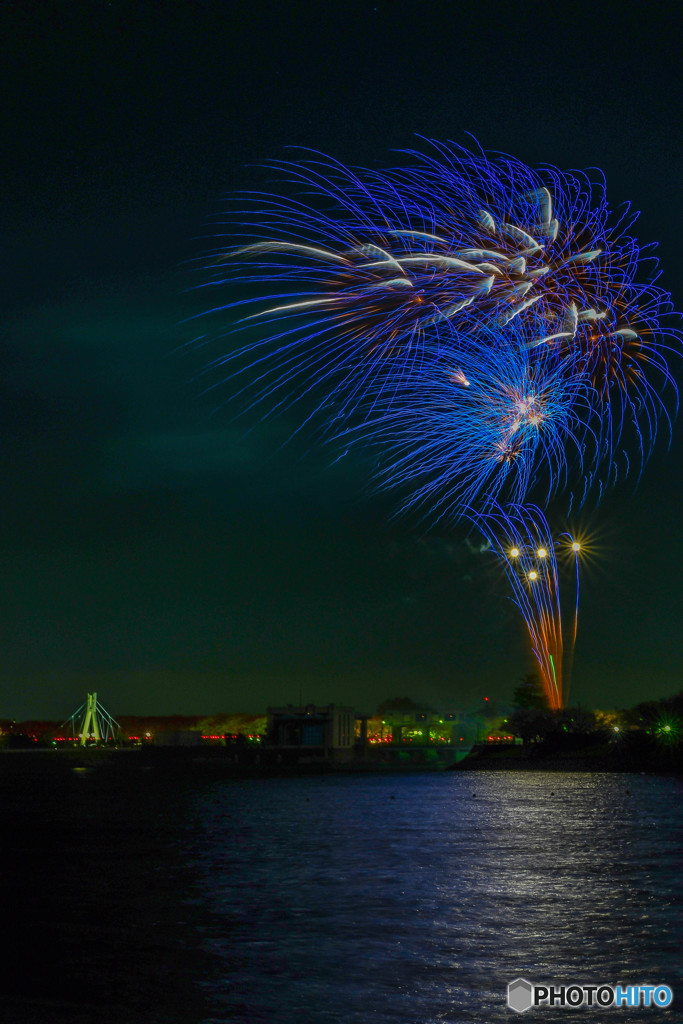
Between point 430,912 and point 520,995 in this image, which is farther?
point 430,912

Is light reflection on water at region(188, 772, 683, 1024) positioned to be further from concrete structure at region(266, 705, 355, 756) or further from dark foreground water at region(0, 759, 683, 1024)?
concrete structure at region(266, 705, 355, 756)

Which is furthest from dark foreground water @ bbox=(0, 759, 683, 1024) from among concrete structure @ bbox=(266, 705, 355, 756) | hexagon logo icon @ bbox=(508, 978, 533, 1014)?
concrete structure @ bbox=(266, 705, 355, 756)

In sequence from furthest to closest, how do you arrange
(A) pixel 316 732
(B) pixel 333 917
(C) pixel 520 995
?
(A) pixel 316 732
(B) pixel 333 917
(C) pixel 520 995

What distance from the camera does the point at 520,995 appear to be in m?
15.2

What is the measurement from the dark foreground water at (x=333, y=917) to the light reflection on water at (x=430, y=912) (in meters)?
0.07

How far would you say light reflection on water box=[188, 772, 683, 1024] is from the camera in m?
15.6

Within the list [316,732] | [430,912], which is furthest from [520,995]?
[316,732]

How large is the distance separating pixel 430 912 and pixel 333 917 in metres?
2.32

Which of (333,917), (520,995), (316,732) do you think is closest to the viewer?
(520,995)

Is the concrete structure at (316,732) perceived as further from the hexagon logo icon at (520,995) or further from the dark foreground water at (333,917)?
the hexagon logo icon at (520,995)

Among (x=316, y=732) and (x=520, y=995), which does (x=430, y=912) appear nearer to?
(x=520, y=995)

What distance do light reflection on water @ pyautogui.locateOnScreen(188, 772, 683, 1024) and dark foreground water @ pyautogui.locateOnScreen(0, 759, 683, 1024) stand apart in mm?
73

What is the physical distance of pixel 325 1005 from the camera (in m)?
15.0

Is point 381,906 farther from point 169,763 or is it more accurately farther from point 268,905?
point 169,763
